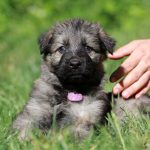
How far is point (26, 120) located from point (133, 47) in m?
1.42

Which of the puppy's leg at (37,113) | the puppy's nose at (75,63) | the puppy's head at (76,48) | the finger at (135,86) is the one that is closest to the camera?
the puppy's leg at (37,113)

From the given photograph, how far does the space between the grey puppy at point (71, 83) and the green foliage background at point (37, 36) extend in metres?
0.35

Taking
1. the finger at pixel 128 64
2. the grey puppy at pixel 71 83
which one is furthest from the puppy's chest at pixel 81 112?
the finger at pixel 128 64

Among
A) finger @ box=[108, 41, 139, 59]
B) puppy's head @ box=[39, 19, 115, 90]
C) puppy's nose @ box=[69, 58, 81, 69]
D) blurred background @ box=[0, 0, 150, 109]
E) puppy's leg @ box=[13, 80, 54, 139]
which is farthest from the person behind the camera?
blurred background @ box=[0, 0, 150, 109]

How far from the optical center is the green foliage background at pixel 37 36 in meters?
5.45

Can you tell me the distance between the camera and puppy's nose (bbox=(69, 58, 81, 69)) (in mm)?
6390

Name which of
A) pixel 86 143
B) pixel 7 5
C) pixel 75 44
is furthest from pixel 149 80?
pixel 7 5

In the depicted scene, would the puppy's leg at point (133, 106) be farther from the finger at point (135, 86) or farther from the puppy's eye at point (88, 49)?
the puppy's eye at point (88, 49)

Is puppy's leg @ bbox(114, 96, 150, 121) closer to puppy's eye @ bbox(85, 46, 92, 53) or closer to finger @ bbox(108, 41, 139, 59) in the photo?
finger @ bbox(108, 41, 139, 59)

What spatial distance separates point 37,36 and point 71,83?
23.6 feet

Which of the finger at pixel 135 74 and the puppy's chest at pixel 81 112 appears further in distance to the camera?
the finger at pixel 135 74

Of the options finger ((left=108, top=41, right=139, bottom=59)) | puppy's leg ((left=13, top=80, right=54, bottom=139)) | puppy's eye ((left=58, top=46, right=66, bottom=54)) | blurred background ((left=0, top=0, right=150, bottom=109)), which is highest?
puppy's eye ((left=58, top=46, right=66, bottom=54))

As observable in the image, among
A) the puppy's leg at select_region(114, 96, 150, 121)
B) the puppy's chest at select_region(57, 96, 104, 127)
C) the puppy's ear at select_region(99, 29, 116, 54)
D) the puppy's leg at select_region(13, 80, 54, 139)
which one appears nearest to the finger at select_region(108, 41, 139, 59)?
the puppy's ear at select_region(99, 29, 116, 54)

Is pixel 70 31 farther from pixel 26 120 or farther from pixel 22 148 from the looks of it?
pixel 22 148
